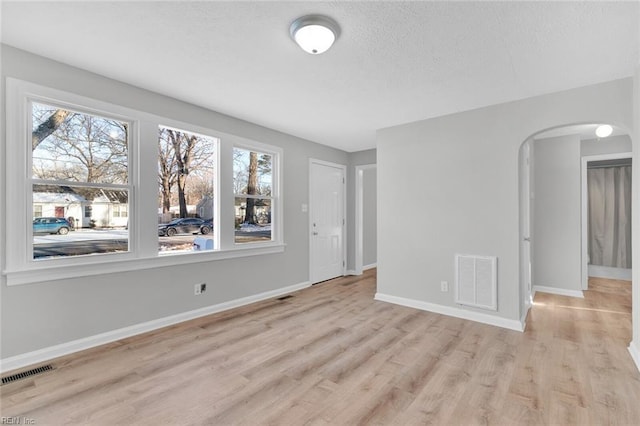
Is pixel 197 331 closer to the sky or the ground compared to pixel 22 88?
closer to the ground

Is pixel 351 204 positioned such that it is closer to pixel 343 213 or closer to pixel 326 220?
pixel 343 213

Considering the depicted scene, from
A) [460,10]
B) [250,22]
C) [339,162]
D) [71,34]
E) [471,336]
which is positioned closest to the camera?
[460,10]

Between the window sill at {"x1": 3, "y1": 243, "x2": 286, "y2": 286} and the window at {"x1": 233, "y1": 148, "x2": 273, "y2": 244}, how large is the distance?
0.89ft

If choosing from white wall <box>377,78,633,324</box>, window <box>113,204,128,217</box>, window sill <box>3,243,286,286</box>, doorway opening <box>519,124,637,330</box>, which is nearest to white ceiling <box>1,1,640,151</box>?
white wall <box>377,78,633,324</box>

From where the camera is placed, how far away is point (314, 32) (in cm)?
192

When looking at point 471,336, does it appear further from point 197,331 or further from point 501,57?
point 197,331

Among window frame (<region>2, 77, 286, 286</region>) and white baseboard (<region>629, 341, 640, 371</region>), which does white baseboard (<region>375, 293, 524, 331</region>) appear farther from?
window frame (<region>2, 77, 286, 286</region>)

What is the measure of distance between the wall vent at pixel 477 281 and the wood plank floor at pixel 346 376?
31 cm

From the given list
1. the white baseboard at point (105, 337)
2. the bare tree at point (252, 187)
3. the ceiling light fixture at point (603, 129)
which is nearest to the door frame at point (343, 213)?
the bare tree at point (252, 187)

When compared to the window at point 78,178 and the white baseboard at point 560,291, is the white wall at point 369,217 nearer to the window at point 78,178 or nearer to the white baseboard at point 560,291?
the white baseboard at point 560,291

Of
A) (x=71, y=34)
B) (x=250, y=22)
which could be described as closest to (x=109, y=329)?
(x=71, y=34)

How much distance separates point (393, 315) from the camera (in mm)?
3562

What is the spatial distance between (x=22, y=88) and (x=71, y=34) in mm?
689

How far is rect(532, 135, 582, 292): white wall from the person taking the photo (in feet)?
14.2
